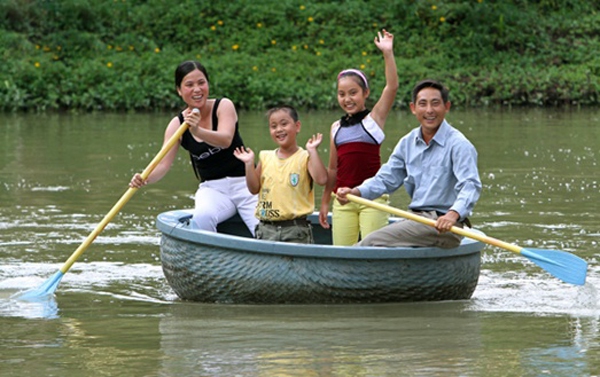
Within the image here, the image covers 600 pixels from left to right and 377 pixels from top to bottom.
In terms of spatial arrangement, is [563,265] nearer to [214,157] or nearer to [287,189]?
[287,189]

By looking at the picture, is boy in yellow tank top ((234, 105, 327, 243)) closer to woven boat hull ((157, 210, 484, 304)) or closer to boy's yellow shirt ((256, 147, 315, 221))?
boy's yellow shirt ((256, 147, 315, 221))

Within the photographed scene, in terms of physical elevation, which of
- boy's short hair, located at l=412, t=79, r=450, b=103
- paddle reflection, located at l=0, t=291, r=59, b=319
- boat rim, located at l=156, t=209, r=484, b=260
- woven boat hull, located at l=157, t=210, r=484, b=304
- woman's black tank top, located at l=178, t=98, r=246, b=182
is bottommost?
paddle reflection, located at l=0, t=291, r=59, b=319

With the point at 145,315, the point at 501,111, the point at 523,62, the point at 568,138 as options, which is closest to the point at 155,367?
the point at 145,315

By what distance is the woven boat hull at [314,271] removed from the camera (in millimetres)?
6184

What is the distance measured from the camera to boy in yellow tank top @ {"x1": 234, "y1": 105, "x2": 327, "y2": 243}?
651cm

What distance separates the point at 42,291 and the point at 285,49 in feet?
46.3

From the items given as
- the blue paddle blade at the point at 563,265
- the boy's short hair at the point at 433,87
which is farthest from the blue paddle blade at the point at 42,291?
the blue paddle blade at the point at 563,265

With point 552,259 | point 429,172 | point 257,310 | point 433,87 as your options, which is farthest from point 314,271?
point 552,259

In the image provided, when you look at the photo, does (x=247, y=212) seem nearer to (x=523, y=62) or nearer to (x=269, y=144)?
(x=269, y=144)

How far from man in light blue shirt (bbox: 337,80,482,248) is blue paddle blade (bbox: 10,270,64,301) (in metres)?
1.60

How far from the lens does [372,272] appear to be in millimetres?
6234

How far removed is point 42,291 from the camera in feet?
22.0

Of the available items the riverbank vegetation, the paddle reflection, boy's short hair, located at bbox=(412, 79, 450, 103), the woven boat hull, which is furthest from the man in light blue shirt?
the riverbank vegetation

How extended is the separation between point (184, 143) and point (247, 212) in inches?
20.1
